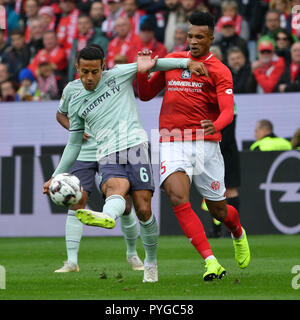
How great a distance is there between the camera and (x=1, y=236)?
15438mm

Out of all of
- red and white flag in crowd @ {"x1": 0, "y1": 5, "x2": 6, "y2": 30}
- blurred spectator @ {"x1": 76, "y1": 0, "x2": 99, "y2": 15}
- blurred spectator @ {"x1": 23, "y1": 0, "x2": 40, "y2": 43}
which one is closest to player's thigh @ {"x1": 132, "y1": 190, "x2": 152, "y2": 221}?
blurred spectator @ {"x1": 76, "y1": 0, "x2": 99, "y2": 15}

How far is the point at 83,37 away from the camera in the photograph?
18.3 meters

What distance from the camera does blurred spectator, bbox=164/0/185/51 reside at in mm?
17109

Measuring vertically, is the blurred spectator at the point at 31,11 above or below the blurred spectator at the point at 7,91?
above

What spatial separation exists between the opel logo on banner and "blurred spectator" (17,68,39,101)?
574 centimetres

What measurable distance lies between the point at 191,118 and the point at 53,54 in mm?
10850

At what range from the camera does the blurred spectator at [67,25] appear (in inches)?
747

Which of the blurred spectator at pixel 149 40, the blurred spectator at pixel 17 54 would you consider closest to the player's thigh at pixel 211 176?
the blurred spectator at pixel 149 40

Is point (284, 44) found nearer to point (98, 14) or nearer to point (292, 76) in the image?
point (292, 76)

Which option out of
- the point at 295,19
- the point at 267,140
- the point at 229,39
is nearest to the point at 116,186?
the point at 267,140

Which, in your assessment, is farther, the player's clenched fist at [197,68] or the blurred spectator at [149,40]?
the blurred spectator at [149,40]

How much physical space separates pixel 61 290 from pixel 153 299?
115cm

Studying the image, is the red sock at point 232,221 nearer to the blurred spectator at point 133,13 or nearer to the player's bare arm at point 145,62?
the player's bare arm at point 145,62

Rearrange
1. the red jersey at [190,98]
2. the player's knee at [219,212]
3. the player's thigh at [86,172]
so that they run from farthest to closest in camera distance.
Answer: the player's thigh at [86,172], the player's knee at [219,212], the red jersey at [190,98]
